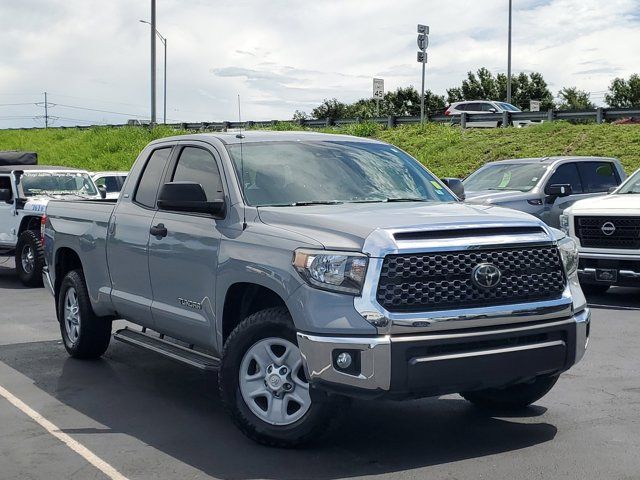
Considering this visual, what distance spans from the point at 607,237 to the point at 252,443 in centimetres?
764

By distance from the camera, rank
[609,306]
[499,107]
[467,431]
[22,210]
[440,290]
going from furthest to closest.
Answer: [499,107] → [22,210] → [609,306] → [467,431] → [440,290]

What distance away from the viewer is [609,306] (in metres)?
12.3

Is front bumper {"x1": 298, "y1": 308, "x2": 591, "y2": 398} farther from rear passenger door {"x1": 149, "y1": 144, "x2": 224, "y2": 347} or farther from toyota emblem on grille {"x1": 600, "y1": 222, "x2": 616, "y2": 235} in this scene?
toyota emblem on grille {"x1": 600, "y1": 222, "x2": 616, "y2": 235}

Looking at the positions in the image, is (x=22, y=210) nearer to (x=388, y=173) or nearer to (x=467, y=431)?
(x=388, y=173)

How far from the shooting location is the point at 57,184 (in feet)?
53.0

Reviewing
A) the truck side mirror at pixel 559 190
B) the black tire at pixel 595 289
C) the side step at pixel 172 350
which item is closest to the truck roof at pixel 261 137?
the side step at pixel 172 350

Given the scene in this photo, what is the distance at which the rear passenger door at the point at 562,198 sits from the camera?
50.5 feet

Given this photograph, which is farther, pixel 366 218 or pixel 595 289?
pixel 595 289

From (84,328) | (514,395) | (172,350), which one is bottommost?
(514,395)

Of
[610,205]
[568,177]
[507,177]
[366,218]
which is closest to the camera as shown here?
[366,218]

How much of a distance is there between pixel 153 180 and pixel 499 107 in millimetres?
35667

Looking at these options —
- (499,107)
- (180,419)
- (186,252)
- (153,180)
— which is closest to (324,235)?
(186,252)

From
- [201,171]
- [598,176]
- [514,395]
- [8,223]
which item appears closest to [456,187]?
[514,395]

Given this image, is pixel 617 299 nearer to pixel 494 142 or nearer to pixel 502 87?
pixel 494 142
